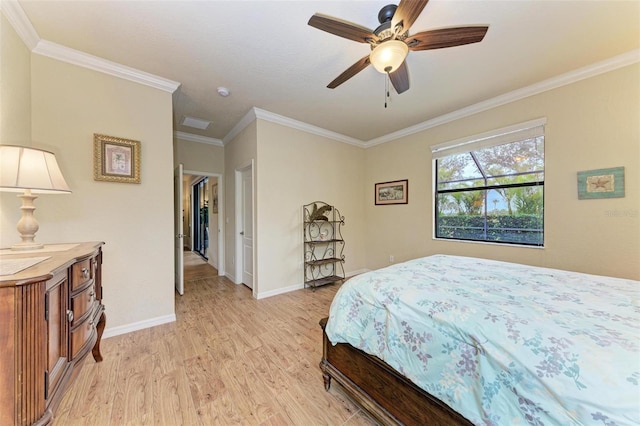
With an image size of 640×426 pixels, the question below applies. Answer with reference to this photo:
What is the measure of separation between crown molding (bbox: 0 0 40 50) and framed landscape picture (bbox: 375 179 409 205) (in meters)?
4.42

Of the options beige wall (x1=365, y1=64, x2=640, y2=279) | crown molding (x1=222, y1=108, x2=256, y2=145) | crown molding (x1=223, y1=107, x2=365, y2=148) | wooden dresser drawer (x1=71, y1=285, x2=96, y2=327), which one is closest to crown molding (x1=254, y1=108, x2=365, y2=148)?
crown molding (x1=223, y1=107, x2=365, y2=148)

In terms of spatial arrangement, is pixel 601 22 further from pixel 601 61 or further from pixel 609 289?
pixel 609 289

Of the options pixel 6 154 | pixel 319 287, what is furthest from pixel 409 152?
pixel 6 154

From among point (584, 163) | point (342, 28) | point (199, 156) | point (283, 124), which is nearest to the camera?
point (342, 28)

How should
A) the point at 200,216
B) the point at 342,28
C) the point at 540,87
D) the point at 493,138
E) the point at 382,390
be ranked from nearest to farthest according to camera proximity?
the point at 382,390 < the point at 342,28 < the point at 540,87 < the point at 493,138 < the point at 200,216

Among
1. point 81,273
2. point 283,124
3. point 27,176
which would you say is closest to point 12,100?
point 27,176

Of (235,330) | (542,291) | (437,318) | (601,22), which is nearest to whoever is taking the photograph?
(437,318)

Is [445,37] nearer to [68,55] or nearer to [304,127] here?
[304,127]

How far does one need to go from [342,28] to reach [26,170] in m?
2.03

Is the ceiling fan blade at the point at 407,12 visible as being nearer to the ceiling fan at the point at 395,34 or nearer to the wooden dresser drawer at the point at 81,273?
the ceiling fan at the point at 395,34

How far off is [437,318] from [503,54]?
2.53 metres

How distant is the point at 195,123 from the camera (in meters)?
3.71

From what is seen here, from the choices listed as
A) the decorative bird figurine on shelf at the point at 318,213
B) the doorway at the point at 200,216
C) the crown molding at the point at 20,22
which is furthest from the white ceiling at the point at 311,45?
the doorway at the point at 200,216

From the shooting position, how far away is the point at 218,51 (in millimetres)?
2119
